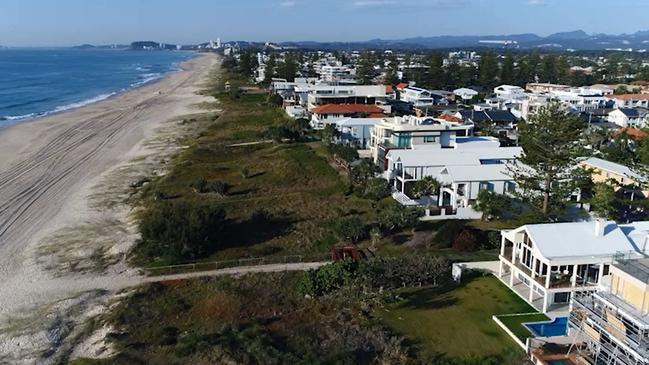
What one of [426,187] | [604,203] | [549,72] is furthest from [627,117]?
[549,72]

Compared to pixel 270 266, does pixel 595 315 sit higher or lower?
higher

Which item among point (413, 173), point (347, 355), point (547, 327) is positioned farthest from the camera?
point (413, 173)

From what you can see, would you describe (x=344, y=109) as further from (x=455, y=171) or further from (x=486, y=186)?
(x=486, y=186)

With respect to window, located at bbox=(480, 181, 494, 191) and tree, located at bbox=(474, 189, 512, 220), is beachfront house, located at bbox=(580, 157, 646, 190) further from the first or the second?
tree, located at bbox=(474, 189, 512, 220)

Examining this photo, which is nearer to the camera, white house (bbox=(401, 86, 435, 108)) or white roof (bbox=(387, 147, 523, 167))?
white roof (bbox=(387, 147, 523, 167))

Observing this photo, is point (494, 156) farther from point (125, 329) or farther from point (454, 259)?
point (125, 329)

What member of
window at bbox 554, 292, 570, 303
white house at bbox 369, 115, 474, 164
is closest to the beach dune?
window at bbox 554, 292, 570, 303

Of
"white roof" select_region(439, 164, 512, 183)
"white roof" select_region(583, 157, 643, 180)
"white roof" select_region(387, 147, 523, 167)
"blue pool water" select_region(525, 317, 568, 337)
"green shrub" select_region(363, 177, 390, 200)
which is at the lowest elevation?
"blue pool water" select_region(525, 317, 568, 337)

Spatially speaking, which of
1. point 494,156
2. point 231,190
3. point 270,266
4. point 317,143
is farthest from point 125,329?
point 317,143
